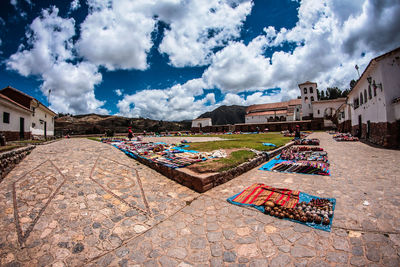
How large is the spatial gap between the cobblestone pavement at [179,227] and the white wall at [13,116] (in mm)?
16497

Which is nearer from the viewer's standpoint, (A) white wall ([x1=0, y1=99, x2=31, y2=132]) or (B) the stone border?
(B) the stone border

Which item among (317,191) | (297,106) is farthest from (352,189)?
(297,106)

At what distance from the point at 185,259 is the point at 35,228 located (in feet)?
9.48

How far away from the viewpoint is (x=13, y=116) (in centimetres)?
1775

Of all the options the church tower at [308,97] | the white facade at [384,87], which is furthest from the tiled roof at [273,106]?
the white facade at [384,87]

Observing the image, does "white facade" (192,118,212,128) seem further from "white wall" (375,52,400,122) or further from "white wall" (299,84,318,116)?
"white wall" (375,52,400,122)

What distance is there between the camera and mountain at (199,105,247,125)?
4031 inches

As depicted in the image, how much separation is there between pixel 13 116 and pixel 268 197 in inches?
998

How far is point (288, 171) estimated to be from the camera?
6.52 m

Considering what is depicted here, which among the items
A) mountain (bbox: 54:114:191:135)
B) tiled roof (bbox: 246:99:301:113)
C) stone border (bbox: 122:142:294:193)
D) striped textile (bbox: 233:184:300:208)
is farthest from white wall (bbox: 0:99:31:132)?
tiled roof (bbox: 246:99:301:113)

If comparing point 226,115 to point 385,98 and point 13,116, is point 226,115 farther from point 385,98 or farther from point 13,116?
point 13,116

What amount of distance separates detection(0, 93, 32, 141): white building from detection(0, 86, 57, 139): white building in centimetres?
63

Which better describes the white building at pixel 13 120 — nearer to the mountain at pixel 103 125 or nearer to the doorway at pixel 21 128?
the doorway at pixel 21 128

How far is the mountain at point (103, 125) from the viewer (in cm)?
3891
